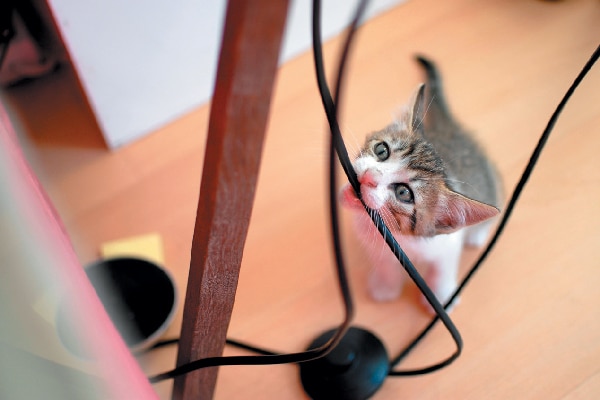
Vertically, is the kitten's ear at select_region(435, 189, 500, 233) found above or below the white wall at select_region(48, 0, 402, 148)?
below

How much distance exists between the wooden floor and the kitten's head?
0.39ft

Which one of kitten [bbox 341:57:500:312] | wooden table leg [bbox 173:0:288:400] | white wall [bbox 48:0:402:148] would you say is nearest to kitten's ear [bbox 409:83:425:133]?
kitten [bbox 341:57:500:312]

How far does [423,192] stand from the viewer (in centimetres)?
77

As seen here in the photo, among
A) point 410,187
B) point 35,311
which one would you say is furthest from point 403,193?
point 35,311

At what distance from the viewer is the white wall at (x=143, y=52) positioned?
999 mm

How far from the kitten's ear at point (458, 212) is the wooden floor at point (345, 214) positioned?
0.21m

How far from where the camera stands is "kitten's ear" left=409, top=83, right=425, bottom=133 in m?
0.82

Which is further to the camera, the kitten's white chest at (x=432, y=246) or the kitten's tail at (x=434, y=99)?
the kitten's tail at (x=434, y=99)

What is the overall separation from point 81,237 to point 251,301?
35 centimetres

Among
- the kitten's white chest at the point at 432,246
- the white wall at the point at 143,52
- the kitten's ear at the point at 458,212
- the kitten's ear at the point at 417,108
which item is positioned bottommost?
the kitten's white chest at the point at 432,246

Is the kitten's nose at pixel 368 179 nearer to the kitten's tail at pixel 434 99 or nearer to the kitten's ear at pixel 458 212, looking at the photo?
the kitten's ear at pixel 458 212

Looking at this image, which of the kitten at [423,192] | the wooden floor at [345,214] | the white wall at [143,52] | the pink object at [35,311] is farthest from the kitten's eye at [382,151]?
the pink object at [35,311]

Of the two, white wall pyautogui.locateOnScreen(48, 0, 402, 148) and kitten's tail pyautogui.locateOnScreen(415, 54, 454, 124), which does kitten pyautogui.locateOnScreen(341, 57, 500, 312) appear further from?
white wall pyautogui.locateOnScreen(48, 0, 402, 148)

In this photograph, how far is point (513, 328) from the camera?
0.95 metres
